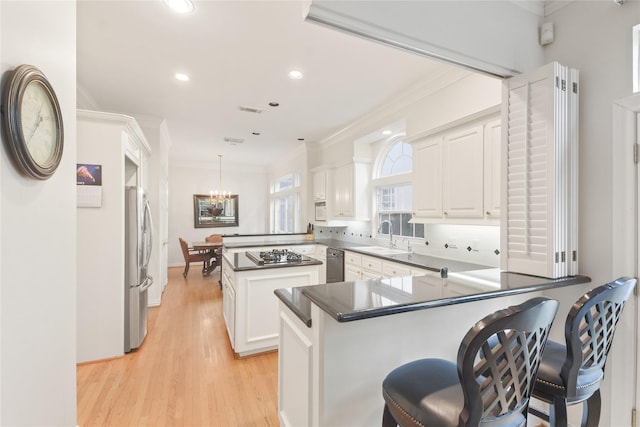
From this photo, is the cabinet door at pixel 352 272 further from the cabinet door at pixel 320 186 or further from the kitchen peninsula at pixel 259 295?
the cabinet door at pixel 320 186

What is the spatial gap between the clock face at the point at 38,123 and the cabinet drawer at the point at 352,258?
3.19 meters

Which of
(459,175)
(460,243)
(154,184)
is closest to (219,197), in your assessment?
(154,184)

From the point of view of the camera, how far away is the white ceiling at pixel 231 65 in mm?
2156

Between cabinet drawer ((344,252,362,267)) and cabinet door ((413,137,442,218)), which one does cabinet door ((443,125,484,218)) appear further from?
cabinet drawer ((344,252,362,267))

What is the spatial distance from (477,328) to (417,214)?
2462mm

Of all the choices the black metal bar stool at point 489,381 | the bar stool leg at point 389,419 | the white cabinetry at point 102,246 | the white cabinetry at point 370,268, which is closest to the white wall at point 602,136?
the black metal bar stool at point 489,381

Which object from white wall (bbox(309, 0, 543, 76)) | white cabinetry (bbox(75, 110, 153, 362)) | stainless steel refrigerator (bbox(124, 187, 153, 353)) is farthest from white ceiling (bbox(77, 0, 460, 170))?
stainless steel refrigerator (bbox(124, 187, 153, 353))

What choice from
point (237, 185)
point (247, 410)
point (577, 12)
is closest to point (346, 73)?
point (577, 12)

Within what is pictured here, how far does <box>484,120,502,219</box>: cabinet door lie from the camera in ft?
7.58

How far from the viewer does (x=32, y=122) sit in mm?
1238

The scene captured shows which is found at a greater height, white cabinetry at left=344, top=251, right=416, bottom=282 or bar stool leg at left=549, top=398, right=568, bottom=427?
white cabinetry at left=344, top=251, right=416, bottom=282

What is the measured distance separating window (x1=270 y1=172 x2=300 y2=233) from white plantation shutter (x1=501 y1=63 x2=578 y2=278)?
212 inches

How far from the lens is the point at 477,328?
81 cm

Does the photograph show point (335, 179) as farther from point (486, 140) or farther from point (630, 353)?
point (630, 353)
